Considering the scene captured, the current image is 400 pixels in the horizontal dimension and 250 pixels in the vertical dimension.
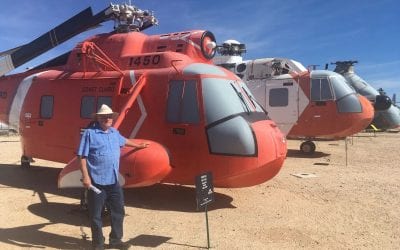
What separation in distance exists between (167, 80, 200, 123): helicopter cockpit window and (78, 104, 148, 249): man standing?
7.39 ft

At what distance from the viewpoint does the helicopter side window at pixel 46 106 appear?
1009 cm

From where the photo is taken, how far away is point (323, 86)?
15.9 metres

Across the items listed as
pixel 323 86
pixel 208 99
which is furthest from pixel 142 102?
pixel 323 86

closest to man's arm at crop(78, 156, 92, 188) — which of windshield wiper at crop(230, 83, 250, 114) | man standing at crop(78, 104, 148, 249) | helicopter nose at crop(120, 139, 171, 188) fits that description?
man standing at crop(78, 104, 148, 249)

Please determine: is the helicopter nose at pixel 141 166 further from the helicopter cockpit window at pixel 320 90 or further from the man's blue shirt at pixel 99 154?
Answer: the helicopter cockpit window at pixel 320 90

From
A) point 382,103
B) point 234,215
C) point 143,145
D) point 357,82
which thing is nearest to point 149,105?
point 143,145

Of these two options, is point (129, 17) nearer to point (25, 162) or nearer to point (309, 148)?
point (25, 162)

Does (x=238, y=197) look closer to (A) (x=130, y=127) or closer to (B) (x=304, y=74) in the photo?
(A) (x=130, y=127)

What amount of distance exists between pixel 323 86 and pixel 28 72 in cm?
1009

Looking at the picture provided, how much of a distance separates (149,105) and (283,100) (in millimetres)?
9157

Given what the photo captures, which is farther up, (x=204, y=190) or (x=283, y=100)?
(x=283, y=100)

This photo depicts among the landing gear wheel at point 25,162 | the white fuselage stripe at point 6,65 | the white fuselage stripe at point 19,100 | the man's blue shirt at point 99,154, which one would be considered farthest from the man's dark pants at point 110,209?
the white fuselage stripe at point 6,65

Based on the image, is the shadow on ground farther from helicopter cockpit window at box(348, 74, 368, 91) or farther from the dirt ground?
helicopter cockpit window at box(348, 74, 368, 91)

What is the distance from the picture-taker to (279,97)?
54.9 feet
